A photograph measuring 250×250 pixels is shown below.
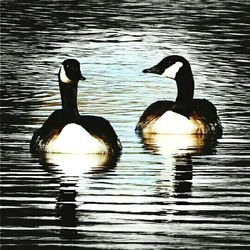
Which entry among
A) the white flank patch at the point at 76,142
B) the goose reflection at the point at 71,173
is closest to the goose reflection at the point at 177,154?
the goose reflection at the point at 71,173

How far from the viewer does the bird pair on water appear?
1733 cm

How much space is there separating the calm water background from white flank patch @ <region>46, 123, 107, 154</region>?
0.56 feet

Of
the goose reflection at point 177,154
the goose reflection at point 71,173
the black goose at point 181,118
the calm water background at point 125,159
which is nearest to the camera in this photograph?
the calm water background at point 125,159

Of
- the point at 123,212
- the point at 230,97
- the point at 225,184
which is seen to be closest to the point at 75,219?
the point at 123,212

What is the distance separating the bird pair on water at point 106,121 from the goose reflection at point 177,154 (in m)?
0.19

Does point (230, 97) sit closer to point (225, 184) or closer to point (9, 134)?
point (9, 134)

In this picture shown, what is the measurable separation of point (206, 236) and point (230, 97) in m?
11.8

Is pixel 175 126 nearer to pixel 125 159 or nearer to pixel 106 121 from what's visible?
pixel 106 121

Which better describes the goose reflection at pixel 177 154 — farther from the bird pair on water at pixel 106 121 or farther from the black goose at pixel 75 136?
the black goose at pixel 75 136

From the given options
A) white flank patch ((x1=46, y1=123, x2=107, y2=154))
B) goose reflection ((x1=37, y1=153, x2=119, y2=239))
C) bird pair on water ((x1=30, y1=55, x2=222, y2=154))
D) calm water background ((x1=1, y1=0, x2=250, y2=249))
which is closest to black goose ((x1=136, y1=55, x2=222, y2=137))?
bird pair on water ((x1=30, y1=55, x2=222, y2=154))

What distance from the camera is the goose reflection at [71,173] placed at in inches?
518

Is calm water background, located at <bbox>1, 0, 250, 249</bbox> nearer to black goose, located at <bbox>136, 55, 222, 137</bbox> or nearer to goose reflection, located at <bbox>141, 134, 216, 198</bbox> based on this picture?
goose reflection, located at <bbox>141, 134, 216, 198</bbox>

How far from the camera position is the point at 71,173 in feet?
52.6

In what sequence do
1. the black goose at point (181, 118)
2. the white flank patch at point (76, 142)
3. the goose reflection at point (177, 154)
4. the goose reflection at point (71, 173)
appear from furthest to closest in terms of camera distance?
1. the black goose at point (181, 118)
2. the white flank patch at point (76, 142)
3. the goose reflection at point (177, 154)
4. the goose reflection at point (71, 173)
